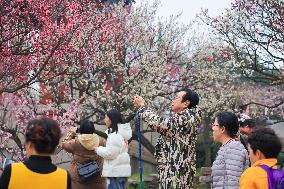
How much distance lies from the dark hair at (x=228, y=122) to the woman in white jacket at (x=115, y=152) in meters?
2.73

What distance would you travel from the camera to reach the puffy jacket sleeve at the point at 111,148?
829 centimetres

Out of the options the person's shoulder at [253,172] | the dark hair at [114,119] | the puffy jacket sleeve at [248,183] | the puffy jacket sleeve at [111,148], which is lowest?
the puffy jacket sleeve at [248,183]

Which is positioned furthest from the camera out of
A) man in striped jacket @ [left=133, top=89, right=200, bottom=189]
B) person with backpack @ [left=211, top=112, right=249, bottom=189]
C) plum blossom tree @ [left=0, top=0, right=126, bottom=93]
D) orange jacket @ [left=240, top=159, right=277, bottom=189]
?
plum blossom tree @ [left=0, top=0, right=126, bottom=93]

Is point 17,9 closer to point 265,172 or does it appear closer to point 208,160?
point 265,172

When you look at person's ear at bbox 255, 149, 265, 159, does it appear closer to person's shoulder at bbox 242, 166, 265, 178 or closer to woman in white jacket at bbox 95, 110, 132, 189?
person's shoulder at bbox 242, 166, 265, 178

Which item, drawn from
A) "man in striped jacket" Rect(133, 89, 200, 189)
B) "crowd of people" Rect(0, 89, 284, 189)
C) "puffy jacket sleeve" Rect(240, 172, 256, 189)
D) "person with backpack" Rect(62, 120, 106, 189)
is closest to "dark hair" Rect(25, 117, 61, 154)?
"crowd of people" Rect(0, 89, 284, 189)

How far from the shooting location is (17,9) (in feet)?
29.1

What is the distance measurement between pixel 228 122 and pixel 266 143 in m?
1.43

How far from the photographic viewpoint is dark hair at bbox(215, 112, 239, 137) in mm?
5883

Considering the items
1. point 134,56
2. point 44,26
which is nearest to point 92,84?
point 134,56

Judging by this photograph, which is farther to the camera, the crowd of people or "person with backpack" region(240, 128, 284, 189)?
"person with backpack" region(240, 128, 284, 189)

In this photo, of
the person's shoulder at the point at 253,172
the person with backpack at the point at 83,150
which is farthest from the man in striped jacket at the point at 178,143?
the person with backpack at the point at 83,150

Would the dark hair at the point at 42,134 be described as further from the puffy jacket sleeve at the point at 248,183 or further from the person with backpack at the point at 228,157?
the person with backpack at the point at 228,157

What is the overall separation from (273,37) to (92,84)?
5.97 metres
